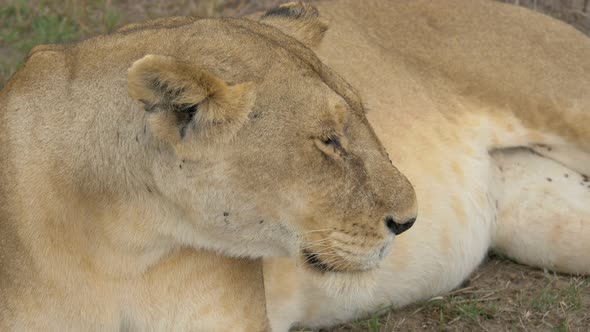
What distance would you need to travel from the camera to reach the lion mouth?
3.09m

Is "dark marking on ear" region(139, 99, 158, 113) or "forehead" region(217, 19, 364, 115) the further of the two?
"forehead" region(217, 19, 364, 115)

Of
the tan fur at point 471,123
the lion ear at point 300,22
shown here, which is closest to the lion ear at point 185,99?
the lion ear at point 300,22

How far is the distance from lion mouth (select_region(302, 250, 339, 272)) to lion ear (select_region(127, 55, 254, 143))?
18.9 inches

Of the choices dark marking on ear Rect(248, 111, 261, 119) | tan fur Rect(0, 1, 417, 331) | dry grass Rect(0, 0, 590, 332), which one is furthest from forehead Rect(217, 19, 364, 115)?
dry grass Rect(0, 0, 590, 332)

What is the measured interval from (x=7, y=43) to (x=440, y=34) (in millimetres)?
2945

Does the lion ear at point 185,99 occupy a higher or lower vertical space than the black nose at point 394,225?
higher

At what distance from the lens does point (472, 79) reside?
449cm

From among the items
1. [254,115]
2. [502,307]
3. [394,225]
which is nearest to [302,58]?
[254,115]

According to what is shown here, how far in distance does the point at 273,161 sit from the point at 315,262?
41 cm

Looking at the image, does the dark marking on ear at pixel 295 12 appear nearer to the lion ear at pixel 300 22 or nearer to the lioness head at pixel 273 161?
the lion ear at pixel 300 22

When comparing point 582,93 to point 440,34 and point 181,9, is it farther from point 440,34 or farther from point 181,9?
point 181,9

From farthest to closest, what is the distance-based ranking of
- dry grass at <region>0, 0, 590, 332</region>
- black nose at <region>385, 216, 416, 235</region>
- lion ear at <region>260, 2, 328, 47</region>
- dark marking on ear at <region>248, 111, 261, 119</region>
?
1. dry grass at <region>0, 0, 590, 332</region>
2. lion ear at <region>260, 2, 328, 47</region>
3. black nose at <region>385, 216, 416, 235</region>
4. dark marking on ear at <region>248, 111, 261, 119</region>

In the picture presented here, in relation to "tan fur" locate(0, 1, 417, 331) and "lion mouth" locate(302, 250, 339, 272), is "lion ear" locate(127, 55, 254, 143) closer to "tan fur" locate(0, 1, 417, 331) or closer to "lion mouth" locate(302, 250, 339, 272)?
"tan fur" locate(0, 1, 417, 331)

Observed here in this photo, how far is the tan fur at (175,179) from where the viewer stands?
292 centimetres
